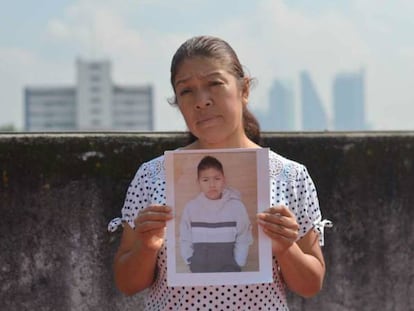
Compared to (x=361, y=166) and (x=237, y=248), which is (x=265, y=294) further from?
(x=361, y=166)

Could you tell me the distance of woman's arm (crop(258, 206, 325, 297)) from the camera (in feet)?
7.14

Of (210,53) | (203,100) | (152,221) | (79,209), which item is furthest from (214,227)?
(79,209)

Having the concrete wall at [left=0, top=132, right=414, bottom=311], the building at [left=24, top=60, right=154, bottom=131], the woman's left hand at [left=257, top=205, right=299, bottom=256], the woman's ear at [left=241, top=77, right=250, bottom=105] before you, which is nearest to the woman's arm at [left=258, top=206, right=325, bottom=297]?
the woman's left hand at [left=257, top=205, right=299, bottom=256]

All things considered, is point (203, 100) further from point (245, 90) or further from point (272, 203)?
point (272, 203)

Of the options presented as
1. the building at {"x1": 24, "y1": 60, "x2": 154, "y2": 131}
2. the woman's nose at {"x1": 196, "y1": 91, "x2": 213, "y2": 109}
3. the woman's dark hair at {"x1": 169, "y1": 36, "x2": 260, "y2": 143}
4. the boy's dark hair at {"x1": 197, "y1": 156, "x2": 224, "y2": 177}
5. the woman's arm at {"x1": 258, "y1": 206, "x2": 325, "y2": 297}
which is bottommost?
the woman's arm at {"x1": 258, "y1": 206, "x2": 325, "y2": 297}

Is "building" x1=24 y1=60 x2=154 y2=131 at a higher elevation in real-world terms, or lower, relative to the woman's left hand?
higher

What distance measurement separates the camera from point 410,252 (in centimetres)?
413

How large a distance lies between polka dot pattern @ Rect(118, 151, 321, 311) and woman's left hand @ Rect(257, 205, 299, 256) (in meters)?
0.14

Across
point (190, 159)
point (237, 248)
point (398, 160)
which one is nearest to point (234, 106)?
point (190, 159)

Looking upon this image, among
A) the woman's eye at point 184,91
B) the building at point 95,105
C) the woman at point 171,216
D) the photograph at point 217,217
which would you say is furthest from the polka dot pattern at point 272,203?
the building at point 95,105

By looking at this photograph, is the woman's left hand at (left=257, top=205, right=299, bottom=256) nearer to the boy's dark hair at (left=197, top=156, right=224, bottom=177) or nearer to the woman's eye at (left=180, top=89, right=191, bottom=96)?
the boy's dark hair at (left=197, top=156, right=224, bottom=177)

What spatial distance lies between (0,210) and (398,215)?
1.85 meters

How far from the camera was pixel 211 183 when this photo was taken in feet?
7.38

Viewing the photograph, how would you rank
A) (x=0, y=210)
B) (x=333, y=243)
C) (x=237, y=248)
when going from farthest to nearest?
(x=333, y=243) < (x=0, y=210) < (x=237, y=248)
